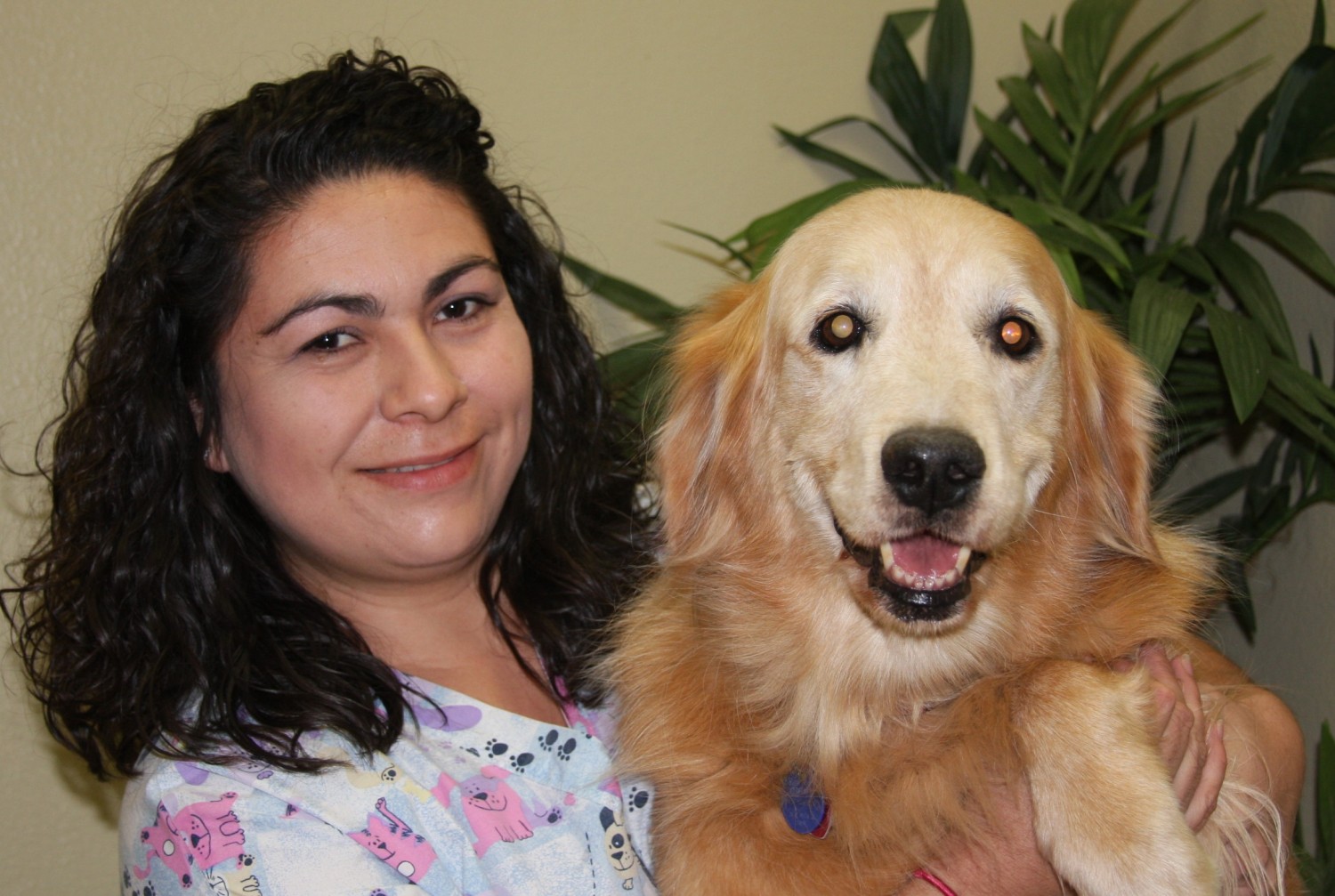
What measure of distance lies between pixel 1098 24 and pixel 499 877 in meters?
2.28

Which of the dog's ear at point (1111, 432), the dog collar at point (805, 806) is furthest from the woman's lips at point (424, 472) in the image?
the dog's ear at point (1111, 432)

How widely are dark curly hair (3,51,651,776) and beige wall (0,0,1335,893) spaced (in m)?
0.58

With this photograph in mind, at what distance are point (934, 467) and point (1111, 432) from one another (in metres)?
0.59

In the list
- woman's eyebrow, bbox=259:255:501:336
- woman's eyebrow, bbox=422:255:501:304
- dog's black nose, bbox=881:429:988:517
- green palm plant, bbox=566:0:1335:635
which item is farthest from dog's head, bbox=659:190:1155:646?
woman's eyebrow, bbox=259:255:501:336

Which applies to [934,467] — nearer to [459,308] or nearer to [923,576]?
[923,576]

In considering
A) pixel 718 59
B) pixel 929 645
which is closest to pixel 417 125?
pixel 929 645

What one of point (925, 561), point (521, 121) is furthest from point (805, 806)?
point (521, 121)

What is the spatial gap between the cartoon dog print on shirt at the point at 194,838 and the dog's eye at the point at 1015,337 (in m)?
1.17

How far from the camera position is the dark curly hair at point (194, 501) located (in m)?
1.42

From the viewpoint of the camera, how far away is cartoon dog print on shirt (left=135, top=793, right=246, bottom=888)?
1259 millimetres

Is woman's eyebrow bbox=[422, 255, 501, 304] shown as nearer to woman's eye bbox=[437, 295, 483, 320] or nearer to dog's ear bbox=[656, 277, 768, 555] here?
woman's eye bbox=[437, 295, 483, 320]

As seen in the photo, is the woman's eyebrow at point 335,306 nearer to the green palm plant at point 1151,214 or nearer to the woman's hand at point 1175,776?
the green palm plant at point 1151,214

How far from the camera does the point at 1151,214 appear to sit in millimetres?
2973

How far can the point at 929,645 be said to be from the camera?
4.91 feet
